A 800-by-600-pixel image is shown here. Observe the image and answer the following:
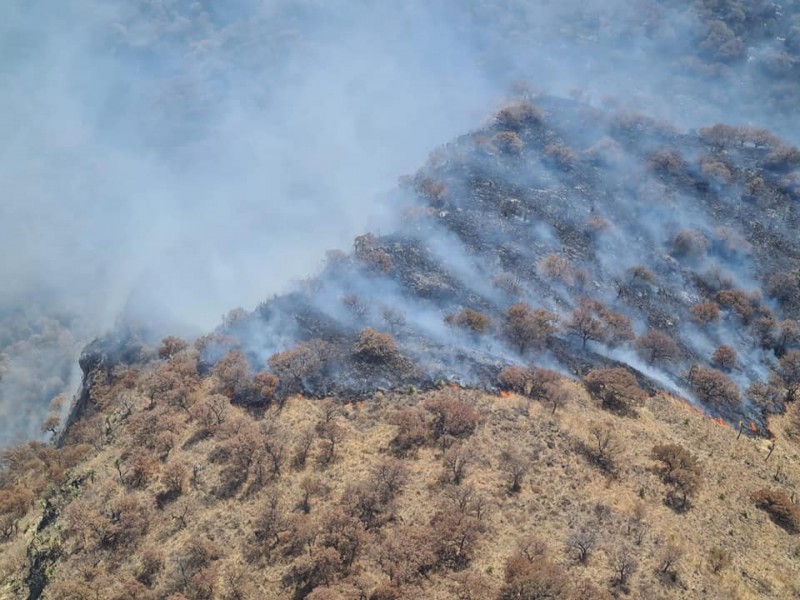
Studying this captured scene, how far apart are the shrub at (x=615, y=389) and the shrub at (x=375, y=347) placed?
1620cm

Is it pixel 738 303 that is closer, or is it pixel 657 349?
pixel 657 349

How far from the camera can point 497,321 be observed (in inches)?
2032

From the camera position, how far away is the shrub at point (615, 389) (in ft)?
143

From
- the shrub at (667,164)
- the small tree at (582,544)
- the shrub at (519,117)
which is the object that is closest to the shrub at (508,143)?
the shrub at (519,117)

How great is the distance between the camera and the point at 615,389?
143ft

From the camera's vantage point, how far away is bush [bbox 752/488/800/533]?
35.1m

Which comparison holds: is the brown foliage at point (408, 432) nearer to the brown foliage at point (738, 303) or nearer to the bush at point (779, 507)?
the bush at point (779, 507)

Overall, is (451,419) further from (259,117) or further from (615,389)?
(259,117)

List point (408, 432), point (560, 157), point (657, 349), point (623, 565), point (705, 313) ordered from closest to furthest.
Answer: point (623, 565)
point (408, 432)
point (657, 349)
point (705, 313)
point (560, 157)

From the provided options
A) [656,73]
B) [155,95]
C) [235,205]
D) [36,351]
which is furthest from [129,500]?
[155,95]

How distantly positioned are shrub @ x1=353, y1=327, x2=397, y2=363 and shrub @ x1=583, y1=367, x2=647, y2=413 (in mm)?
16205

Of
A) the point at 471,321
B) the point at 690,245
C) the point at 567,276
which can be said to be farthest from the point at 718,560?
the point at 690,245

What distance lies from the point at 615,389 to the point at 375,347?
19.2 metres

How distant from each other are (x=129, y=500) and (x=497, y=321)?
32.6 meters
